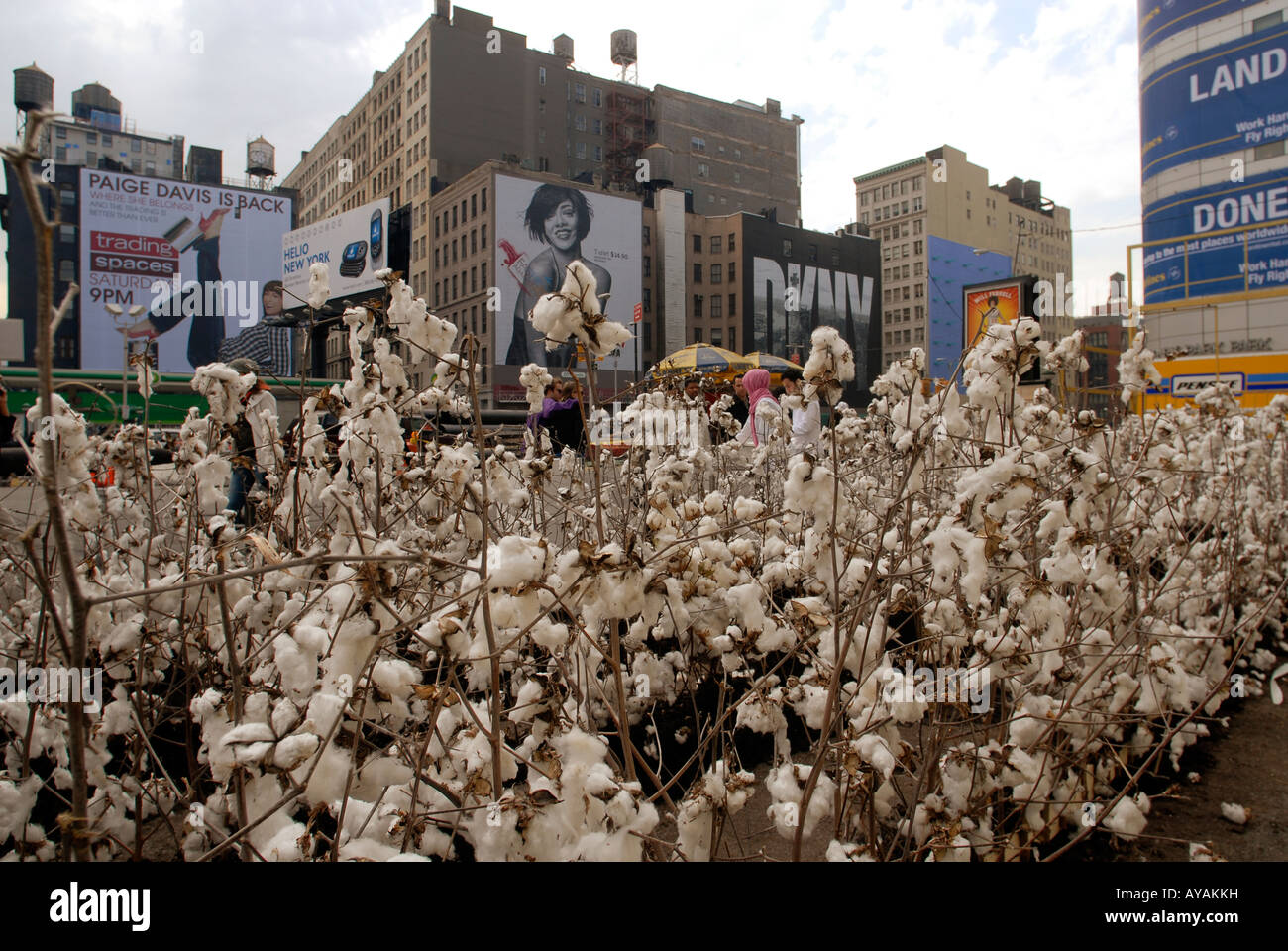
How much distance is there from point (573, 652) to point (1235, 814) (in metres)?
2.43

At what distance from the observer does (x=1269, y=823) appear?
2654 millimetres

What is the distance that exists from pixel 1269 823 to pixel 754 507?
2167 millimetres

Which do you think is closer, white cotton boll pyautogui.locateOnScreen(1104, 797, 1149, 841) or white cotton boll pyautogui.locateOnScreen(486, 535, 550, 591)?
white cotton boll pyautogui.locateOnScreen(486, 535, 550, 591)

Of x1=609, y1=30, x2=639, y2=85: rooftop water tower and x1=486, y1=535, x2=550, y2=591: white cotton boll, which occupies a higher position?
x1=609, y1=30, x2=639, y2=85: rooftop water tower

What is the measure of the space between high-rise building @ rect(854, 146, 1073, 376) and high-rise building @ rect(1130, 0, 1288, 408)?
67142 mm

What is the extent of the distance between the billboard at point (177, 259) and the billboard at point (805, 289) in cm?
3888

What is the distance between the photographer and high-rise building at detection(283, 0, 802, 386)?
64.4 m

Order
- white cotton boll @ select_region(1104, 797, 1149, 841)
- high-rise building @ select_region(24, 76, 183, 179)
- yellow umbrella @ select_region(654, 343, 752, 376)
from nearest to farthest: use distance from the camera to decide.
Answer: white cotton boll @ select_region(1104, 797, 1149, 841) → yellow umbrella @ select_region(654, 343, 752, 376) → high-rise building @ select_region(24, 76, 183, 179)

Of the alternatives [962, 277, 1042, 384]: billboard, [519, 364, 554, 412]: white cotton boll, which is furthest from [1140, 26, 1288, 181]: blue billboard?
[519, 364, 554, 412]: white cotton boll

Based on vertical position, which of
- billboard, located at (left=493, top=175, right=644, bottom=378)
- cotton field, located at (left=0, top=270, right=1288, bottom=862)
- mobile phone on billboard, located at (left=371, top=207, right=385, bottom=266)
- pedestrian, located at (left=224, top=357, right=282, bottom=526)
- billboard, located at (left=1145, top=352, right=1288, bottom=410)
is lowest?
cotton field, located at (left=0, top=270, right=1288, bottom=862)

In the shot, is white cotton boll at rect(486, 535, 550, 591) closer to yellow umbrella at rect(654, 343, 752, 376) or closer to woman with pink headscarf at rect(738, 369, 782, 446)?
woman with pink headscarf at rect(738, 369, 782, 446)

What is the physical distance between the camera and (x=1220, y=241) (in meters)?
18.2

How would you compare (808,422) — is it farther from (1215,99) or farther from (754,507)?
(1215,99)

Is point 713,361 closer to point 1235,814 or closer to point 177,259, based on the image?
point 1235,814
